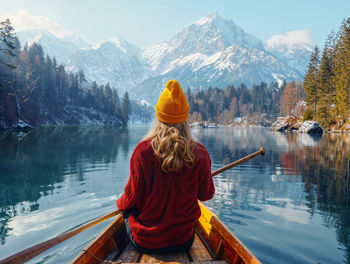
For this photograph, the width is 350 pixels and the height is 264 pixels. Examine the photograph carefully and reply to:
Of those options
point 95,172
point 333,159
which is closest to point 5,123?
point 95,172

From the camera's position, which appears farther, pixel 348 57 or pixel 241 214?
pixel 348 57

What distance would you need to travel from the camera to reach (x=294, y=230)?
7.11 metres

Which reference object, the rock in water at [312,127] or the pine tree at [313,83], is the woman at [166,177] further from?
the pine tree at [313,83]

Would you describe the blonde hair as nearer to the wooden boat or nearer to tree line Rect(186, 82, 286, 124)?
the wooden boat

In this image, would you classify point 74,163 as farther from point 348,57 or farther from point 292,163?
point 348,57

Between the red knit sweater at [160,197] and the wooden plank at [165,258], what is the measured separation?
8.1 inches

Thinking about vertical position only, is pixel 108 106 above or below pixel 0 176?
above

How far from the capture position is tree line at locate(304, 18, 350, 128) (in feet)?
167

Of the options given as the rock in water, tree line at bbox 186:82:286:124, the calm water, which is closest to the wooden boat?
the calm water

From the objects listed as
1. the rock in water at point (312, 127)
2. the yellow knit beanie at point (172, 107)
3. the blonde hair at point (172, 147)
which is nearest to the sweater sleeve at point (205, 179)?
the blonde hair at point (172, 147)

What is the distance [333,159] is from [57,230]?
19.5m

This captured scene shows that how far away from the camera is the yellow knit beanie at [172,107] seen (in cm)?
316

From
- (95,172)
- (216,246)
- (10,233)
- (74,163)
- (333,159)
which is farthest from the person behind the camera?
(333,159)

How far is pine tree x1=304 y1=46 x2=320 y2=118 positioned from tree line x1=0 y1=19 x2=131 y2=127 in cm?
6571
